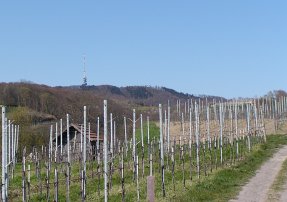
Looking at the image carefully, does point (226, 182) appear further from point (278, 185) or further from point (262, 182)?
point (278, 185)

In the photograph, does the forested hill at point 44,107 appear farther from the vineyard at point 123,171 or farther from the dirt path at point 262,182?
the dirt path at point 262,182

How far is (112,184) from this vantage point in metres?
21.7

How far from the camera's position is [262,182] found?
2092 cm

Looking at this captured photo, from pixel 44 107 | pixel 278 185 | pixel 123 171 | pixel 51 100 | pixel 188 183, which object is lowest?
pixel 278 185

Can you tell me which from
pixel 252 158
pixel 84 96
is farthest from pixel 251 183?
pixel 84 96

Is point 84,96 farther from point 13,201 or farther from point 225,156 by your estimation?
point 13,201

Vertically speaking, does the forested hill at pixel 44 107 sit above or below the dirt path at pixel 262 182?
above

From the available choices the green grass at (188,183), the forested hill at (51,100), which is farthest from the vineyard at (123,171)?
the forested hill at (51,100)

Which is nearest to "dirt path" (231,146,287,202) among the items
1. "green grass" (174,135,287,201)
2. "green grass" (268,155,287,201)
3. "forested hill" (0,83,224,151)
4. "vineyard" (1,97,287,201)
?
"green grass" (268,155,287,201)

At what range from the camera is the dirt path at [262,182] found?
1759cm

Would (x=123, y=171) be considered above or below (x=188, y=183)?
above

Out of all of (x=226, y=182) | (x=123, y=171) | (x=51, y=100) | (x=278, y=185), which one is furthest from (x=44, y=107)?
(x=123, y=171)

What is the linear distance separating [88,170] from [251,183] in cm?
998

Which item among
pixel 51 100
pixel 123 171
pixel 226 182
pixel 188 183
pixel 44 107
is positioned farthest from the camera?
pixel 51 100
